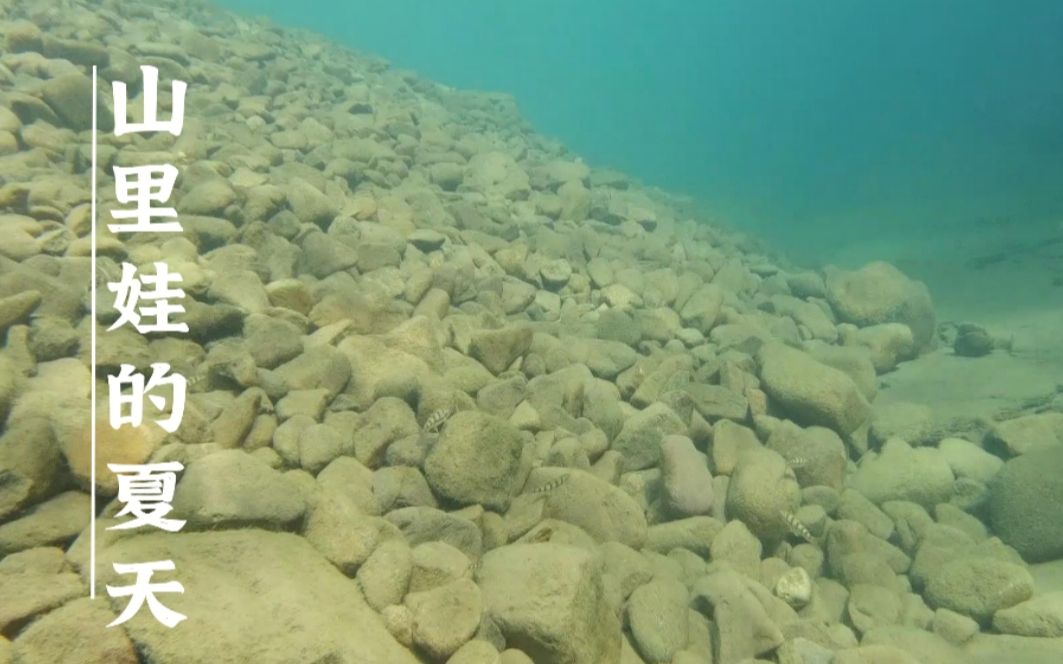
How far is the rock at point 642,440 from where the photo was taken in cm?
538

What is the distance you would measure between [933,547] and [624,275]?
4.71 meters

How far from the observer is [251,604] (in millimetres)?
2686

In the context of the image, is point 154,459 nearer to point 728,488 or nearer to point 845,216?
point 728,488

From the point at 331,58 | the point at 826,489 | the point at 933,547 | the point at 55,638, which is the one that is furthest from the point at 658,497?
the point at 331,58

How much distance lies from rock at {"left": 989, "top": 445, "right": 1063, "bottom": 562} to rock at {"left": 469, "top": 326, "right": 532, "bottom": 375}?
4.15m

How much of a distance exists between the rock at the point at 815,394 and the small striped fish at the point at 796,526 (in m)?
1.50

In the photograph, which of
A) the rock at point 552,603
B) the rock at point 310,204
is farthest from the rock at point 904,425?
the rock at point 310,204

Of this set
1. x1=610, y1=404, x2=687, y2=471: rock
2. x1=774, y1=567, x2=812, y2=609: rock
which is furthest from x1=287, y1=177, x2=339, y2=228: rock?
x1=774, y1=567, x2=812, y2=609: rock

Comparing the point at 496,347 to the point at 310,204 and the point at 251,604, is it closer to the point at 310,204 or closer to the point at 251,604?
the point at 310,204

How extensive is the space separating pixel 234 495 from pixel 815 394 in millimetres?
5107

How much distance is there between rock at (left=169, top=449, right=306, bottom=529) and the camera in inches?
118

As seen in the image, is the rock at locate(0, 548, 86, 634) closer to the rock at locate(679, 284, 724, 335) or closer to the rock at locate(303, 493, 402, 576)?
the rock at locate(303, 493, 402, 576)

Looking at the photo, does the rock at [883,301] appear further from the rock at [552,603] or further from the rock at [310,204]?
the rock at [552,603]

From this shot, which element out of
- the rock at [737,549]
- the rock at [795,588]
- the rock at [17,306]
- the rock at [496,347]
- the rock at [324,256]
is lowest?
the rock at [795,588]
